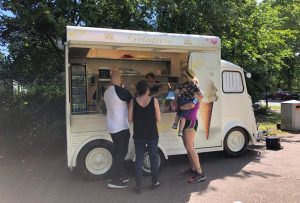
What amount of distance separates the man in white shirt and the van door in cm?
188

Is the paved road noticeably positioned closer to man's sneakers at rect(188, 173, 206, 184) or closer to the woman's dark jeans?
man's sneakers at rect(188, 173, 206, 184)

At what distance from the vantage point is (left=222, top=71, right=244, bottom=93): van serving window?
8.12m

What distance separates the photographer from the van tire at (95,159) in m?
6.53

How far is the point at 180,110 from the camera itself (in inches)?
256

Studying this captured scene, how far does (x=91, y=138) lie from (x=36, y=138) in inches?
150

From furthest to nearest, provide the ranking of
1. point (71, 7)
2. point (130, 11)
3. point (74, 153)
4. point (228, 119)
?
point (130, 11), point (71, 7), point (228, 119), point (74, 153)

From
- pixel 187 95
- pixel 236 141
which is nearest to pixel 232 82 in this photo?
pixel 236 141

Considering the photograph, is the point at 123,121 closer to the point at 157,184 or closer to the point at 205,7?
the point at 157,184

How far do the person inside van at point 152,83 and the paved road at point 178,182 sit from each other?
62.6 inches

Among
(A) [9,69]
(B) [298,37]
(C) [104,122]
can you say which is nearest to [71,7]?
(A) [9,69]

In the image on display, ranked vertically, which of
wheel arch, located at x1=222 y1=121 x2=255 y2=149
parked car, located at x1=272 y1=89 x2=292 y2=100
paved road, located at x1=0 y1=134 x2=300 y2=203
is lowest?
paved road, located at x1=0 y1=134 x2=300 y2=203

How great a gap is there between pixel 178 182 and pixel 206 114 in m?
1.75

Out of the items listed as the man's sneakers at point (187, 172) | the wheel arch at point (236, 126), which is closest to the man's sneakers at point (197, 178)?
the man's sneakers at point (187, 172)

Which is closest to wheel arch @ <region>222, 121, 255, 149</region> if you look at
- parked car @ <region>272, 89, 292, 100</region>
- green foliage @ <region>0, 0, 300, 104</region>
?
green foliage @ <region>0, 0, 300, 104</region>
